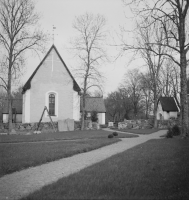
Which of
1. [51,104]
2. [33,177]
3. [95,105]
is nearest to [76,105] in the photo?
[51,104]

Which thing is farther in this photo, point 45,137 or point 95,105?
point 95,105

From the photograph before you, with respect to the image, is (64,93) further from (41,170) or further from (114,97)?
(114,97)

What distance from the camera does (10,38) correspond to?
24.6m

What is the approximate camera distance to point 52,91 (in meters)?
31.4

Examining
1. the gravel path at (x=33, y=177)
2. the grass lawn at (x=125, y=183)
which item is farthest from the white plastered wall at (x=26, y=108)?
the grass lawn at (x=125, y=183)

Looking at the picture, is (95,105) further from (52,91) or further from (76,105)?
(52,91)

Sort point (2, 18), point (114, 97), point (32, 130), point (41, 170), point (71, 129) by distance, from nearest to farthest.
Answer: point (41, 170)
point (2, 18)
point (32, 130)
point (71, 129)
point (114, 97)

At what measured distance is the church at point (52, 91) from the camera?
30578 millimetres

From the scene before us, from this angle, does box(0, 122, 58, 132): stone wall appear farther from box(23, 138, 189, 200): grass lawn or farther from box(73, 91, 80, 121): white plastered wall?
box(23, 138, 189, 200): grass lawn

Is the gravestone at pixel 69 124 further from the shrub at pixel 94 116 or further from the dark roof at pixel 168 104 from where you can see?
the dark roof at pixel 168 104

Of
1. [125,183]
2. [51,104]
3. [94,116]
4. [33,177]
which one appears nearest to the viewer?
[125,183]

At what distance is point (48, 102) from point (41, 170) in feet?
79.4

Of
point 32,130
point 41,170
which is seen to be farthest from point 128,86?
point 41,170

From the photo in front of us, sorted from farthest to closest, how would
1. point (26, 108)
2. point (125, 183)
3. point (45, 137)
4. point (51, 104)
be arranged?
point (51, 104), point (26, 108), point (45, 137), point (125, 183)
